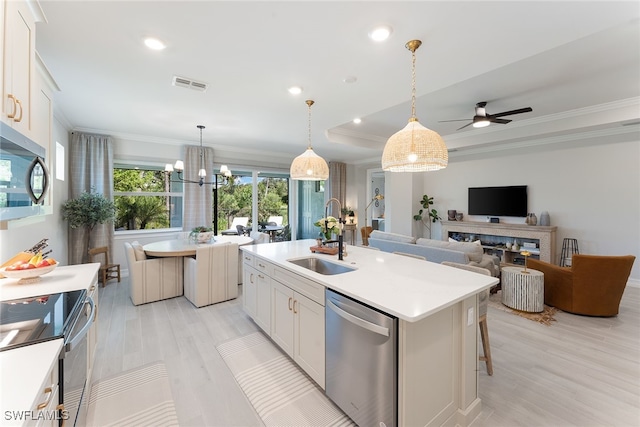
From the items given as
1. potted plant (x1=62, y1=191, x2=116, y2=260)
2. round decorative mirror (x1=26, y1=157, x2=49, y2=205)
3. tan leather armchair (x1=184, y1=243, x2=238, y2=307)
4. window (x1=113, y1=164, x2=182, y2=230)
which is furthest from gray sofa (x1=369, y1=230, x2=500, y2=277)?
potted plant (x1=62, y1=191, x2=116, y2=260)

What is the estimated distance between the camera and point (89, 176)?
14.6 feet

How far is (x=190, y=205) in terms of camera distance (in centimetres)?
535

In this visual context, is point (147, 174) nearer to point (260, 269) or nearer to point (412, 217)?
point (260, 269)

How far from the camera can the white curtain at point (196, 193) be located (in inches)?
210

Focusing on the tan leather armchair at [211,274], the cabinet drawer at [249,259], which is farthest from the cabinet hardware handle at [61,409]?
the tan leather armchair at [211,274]

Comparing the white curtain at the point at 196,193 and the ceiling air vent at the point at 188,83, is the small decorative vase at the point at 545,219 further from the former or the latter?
the white curtain at the point at 196,193

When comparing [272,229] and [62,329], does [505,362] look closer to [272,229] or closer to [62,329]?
[62,329]

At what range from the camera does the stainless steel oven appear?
1.12 metres

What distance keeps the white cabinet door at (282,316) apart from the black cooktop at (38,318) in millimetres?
1368

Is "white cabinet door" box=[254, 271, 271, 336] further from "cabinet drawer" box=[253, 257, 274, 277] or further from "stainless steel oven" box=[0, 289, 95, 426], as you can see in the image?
"stainless steel oven" box=[0, 289, 95, 426]

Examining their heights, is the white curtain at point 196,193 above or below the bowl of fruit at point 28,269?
above

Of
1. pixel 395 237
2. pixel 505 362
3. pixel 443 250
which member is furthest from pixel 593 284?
pixel 395 237

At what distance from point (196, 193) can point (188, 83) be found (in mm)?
3063

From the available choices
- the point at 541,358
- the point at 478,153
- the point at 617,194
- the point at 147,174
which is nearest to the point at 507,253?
the point at 617,194
